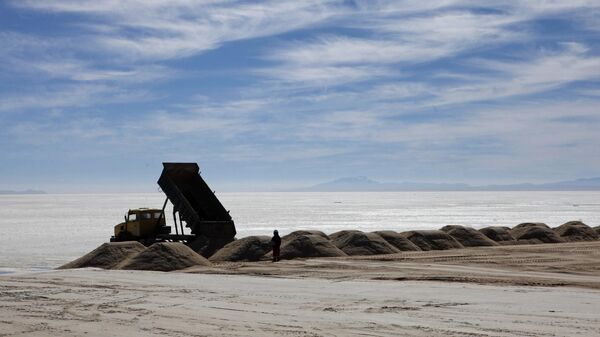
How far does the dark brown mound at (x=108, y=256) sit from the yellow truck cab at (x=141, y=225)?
433 centimetres

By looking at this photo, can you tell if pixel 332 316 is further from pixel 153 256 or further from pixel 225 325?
pixel 153 256

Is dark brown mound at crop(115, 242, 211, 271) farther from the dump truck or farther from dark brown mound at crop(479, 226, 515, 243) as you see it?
dark brown mound at crop(479, 226, 515, 243)

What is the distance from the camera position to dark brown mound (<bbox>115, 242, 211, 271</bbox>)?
1043 inches

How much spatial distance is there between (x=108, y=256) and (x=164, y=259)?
3.01 metres

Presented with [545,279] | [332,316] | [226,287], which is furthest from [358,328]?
[545,279]

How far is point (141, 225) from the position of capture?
34.4 meters

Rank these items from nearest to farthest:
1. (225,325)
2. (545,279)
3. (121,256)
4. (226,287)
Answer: (225,325) → (226,287) → (545,279) → (121,256)

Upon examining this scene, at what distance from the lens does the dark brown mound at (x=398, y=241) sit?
34.2 meters

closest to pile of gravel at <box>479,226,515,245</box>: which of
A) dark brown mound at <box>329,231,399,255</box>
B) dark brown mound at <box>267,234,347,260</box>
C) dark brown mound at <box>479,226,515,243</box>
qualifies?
dark brown mound at <box>479,226,515,243</box>

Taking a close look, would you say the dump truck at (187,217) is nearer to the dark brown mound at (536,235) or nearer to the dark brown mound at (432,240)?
the dark brown mound at (432,240)

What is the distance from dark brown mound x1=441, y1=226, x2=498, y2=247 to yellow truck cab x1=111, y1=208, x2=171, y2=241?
14418mm

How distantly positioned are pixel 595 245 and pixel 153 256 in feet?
70.3

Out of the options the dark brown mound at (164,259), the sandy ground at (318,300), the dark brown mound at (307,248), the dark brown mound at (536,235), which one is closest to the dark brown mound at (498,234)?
the dark brown mound at (536,235)

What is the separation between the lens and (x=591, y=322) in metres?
14.7
